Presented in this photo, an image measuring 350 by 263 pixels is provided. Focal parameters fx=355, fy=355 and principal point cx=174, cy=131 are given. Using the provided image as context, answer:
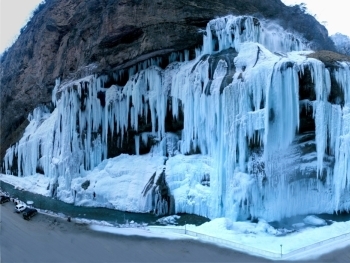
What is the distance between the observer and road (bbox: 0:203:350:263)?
9688mm

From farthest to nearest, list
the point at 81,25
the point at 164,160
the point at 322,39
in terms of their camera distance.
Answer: the point at 322,39 → the point at 81,25 → the point at 164,160

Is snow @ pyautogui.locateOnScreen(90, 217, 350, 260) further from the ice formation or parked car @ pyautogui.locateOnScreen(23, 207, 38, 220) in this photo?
parked car @ pyautogui.locateOnScreen(23, 207, 38, 220)

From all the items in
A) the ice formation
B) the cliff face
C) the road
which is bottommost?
the road

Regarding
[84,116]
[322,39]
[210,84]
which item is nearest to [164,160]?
[210,84]

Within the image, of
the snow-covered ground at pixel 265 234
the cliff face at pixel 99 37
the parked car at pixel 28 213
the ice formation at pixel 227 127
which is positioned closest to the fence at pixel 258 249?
the snow-covered ground at pixel 265 234

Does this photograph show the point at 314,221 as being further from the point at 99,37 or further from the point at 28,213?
the point at 99,37

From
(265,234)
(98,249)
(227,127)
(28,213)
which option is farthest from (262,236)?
(28,213)

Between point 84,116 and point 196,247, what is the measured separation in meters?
12.9

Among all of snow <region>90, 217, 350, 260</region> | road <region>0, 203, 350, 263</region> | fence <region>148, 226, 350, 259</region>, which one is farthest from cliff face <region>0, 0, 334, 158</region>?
fence <region>148, 226, 350, 259</region>

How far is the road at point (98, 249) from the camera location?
9.69 metres

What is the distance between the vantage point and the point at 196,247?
10.3 meters

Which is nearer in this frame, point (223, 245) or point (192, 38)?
point (223, 245)

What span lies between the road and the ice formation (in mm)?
3969

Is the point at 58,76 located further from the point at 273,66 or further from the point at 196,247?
the point at 196,247
